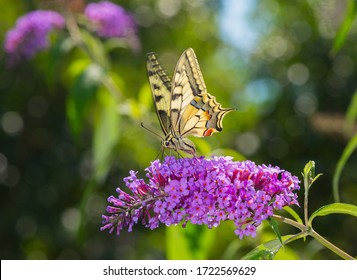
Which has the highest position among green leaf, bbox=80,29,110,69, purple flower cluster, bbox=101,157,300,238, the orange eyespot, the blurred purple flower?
the blurred purple flower

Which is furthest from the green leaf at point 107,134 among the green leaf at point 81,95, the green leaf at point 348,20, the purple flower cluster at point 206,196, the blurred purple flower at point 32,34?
the purple flower cluster at point 206,196

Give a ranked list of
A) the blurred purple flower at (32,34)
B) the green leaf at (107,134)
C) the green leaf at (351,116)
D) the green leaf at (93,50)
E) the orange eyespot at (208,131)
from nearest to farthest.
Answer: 1. the orange eyespot at (208,131)
2. the green leaf at (351,116)
3. the green leaf at (107,134)
4. the green leaf at (93,50)
5. the blurred purple flower at (32,34)

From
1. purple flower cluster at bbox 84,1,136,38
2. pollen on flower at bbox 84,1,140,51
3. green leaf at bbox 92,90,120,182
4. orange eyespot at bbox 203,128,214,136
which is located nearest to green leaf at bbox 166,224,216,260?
orange eyespot at bbox 203,128,214,136

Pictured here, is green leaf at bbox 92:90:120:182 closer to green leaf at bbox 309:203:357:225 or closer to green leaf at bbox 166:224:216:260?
green leaf at bbox 166:224:216:260

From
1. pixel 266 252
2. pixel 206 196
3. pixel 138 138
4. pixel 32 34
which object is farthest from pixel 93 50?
pixel 138 138

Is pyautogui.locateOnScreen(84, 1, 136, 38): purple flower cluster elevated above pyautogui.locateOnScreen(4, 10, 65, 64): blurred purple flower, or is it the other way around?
pyautogui.locateOnScreen(84, 1, 136, 38): purple flower cluster

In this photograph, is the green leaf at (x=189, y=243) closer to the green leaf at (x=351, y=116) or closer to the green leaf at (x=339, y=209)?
the green leaf at (x=351, y=116)

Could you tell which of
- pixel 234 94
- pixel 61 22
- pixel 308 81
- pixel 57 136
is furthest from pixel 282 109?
pixel 61 22

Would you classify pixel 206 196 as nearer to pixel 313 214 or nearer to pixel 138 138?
pixel 313 214
